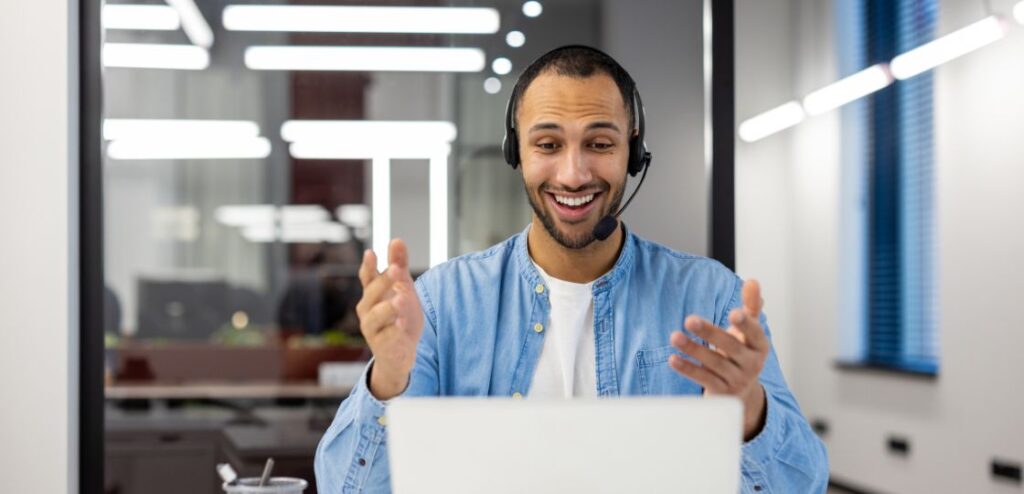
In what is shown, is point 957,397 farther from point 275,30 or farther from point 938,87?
point 275,30

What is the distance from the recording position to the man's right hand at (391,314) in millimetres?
1270

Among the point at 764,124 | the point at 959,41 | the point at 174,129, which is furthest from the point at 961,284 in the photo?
the point at 174,129

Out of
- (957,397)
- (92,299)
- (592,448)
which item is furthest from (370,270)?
(957,397)

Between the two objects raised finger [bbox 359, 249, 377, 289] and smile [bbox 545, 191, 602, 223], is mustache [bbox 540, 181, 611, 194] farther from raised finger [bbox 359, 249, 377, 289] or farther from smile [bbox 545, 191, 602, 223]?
raised finger [bbox 359, 249, 377, 289]

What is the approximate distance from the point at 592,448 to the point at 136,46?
2121 millimetres

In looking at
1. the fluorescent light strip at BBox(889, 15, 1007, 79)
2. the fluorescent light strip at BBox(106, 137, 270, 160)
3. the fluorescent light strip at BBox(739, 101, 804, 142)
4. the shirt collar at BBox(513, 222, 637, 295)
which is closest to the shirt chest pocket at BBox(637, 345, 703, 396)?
the shirt collar at BBox(513, 222, 637, 295)

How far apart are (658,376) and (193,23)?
1648 millimetres

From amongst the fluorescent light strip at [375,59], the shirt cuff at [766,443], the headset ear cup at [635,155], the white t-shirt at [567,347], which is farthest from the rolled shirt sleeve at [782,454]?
the fluorescent light strip at [375,59]

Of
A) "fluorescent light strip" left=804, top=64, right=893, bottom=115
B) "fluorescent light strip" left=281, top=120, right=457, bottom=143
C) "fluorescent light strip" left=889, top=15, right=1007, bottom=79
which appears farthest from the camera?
"fluorescent light strip" left=804, top=64, right=893, bottom=115

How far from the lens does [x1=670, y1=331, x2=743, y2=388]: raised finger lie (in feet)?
3.94

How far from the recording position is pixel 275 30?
2779 mm

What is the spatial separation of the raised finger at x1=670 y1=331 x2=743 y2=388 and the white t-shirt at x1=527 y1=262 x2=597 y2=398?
473 millimetres

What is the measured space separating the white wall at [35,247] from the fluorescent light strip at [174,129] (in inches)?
6.1

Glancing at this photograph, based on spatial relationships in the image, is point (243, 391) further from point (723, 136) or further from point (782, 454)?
point (782, 454)
